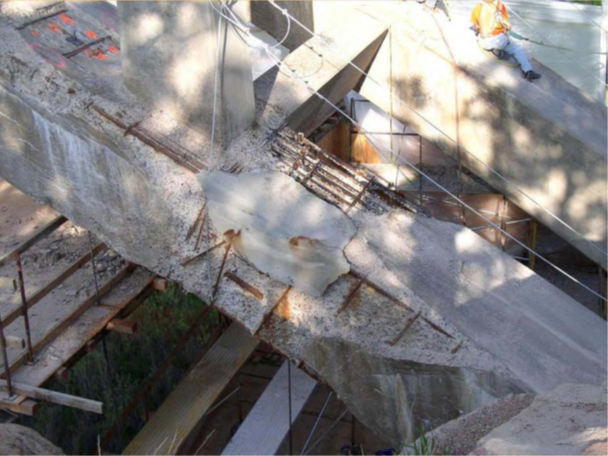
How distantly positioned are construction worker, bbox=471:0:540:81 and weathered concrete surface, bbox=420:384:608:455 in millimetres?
3837

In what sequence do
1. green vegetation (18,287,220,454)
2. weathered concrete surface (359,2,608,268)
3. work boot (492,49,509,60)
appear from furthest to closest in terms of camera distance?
1. work boot (492,49,509,60)
2. green vegetation (18,287,220,454)
3. weathered concrete surface (359,2,608,268)

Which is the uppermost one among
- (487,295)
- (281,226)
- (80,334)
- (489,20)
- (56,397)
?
(489,20)

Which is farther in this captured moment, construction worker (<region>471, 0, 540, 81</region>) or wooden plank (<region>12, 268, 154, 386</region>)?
construction worker (<region>471, 0, 540, 81</region>)

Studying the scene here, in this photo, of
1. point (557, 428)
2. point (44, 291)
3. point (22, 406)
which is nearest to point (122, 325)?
point (44, 291)

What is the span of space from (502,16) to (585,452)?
5583 millimetres

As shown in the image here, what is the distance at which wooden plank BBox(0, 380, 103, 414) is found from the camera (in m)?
6.03

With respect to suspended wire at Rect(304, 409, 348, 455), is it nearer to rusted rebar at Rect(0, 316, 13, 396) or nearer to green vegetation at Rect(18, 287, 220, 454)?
green vegetation at Rect(18, 287, 220, 454)

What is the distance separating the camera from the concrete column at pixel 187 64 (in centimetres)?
648

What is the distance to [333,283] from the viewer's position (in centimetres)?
634

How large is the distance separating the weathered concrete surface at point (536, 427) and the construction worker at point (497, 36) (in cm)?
384

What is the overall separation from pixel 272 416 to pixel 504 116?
3779mm

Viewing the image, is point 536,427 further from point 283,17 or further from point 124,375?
point 283,17

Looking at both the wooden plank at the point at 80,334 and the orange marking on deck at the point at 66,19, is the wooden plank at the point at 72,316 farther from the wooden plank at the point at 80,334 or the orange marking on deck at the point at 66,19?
the orange marking on deck at the point at 66,19

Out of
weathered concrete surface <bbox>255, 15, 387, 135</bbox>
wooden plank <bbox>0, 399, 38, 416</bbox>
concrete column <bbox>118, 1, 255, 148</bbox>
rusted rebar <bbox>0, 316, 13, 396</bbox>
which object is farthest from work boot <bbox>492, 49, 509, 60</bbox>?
wooden plank <bbox>0, 399, 38, 416</bbox>
